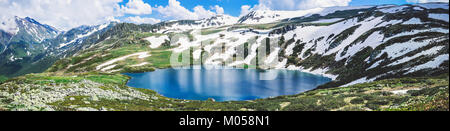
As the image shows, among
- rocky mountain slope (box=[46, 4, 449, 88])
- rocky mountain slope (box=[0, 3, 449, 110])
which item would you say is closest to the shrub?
rocky mountain slope (box=[0, 3, 449, 110])

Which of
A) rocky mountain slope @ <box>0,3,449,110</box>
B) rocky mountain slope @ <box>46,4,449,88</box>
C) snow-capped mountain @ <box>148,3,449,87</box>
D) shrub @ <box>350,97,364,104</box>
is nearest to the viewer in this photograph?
shrub @ <box>350,97,364,104</box>

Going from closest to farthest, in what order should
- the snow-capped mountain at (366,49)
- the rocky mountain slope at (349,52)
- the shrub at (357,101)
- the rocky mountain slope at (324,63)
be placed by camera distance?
1. the shrub at (357,101)
2. the rocky mountain slope at (324,63)
3. the snow-capped mountain at (366,49)
4. the rocky mountain slope at (349,52)

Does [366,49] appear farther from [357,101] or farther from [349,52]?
[357,101]

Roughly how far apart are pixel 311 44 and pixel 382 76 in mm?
90830

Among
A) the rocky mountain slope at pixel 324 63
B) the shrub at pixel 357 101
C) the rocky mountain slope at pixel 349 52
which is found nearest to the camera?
the shrub at pixel 357 101

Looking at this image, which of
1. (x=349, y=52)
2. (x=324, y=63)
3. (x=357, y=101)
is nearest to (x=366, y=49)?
(x=349, y=52)

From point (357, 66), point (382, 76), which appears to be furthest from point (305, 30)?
point (382, 76)

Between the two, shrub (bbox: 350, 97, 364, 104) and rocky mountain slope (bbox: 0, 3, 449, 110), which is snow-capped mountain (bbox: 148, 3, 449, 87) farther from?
shrub (bbox: 350, 97, 364, 104)

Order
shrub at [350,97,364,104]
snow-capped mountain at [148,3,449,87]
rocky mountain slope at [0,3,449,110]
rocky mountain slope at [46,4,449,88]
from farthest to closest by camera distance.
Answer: rocky mountain slope at [46,4,449,88]
snow-capped mountain at [148,3,449,87]
rocky mountain slope at [0,3,449,110]
shrub at [350,97,364,104]

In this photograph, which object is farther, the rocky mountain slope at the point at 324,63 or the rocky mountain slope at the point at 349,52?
the rocky mountain slope at the point at 349,52

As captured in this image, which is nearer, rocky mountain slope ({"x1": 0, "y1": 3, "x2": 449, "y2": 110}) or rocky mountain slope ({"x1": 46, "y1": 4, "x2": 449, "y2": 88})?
rocky mountain slope ({"x1": 0, "y1": 3, "x2": 449, "y2": 110})

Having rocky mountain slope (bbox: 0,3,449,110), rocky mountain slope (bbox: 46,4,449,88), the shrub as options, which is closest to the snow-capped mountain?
rocky mountain slope (bbox: 46,4,449,88)

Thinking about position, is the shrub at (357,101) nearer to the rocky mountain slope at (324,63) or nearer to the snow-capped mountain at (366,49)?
the rocky mountain slope at (324,63)

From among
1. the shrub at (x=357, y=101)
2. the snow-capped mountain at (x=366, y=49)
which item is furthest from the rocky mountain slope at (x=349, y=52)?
the shrub at (x=357, y=101)
